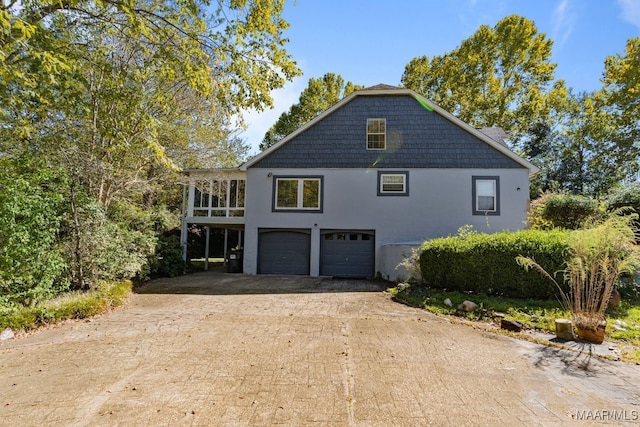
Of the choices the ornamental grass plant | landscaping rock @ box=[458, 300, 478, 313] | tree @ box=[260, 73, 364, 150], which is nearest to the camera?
the ornamental grass plant

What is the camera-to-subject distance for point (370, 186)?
543 inches

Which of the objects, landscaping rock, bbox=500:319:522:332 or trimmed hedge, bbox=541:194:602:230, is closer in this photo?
landscaping rock, bbox=500:319:522:332

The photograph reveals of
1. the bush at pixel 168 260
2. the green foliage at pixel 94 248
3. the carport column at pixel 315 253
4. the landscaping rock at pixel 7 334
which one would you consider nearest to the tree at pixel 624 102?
the carport column at pixel 315 253

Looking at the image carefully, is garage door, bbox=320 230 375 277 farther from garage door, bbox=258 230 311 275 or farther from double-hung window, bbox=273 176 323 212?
double-hung window, bbox=273 176 323 212

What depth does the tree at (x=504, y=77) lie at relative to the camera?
76.9 ft

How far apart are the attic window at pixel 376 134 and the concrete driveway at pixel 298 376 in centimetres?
853

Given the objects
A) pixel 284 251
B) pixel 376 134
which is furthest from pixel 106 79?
pixel 376 134

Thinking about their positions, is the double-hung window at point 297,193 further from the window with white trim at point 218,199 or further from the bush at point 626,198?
the bush at point 626,198

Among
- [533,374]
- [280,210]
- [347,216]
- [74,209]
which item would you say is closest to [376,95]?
[347,216]

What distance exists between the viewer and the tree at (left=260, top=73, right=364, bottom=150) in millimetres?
27000

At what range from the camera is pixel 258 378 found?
13.0 ft

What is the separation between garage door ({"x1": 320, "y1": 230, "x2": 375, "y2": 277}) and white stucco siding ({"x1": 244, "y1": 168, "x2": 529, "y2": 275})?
0.27 m

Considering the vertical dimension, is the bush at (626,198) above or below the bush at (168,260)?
above

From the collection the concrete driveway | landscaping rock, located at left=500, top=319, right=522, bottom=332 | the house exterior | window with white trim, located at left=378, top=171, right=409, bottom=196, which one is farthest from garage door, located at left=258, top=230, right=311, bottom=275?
landscaping rock, located at left=500, top=319, right=522, bottom=332
